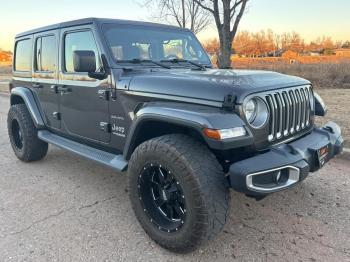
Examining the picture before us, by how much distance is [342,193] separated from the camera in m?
3.88

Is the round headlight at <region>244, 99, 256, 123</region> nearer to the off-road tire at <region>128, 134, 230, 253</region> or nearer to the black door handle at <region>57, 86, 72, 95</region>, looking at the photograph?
the off-road tire at <region>128, 134, 230, 253</region>

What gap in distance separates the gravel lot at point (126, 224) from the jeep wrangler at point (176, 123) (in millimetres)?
313

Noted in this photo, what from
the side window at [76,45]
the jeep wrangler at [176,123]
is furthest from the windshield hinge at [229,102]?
the side window at [76,45]

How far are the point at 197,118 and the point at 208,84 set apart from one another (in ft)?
1.14

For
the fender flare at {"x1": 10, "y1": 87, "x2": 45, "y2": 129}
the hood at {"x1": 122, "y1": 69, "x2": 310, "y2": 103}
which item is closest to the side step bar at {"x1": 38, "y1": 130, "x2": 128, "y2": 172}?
the fender flare at {"x1": 10, "y1": 87, "x2": 45, "y2": 129}

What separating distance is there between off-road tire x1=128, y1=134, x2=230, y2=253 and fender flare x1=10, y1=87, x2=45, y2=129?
2.52m

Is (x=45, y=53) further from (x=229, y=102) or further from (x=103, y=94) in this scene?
(x=229, y=102)

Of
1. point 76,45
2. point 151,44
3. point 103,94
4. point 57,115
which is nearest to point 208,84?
point 103,94

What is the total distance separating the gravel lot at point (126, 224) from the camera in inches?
111

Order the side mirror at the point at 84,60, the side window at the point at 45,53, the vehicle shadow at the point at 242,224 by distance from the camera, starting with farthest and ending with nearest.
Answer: the side window at the point at 45,53, the side mirror at the point at 84,60, the vehicle shadow at the point at 242,224

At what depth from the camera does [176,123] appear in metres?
2.74

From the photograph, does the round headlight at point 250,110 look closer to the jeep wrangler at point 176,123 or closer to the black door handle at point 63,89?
the jeep wrangler at point 176,123

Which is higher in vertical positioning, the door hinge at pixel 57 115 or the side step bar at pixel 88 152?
the door hinge at pixel 57 115

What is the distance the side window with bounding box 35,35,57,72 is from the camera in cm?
443
